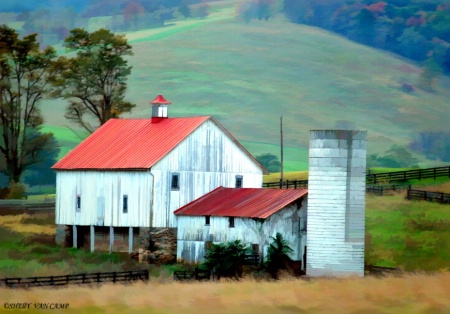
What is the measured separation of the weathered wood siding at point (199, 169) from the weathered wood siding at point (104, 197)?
0.63 metres

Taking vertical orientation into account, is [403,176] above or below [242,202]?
above

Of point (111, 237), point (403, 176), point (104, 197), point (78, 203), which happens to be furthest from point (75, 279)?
point (403, 176)

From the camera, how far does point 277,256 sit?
166ft

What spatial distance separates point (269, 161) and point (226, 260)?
60.8m

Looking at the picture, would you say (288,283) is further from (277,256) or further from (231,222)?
(231,222)

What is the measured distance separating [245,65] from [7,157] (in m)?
54.0

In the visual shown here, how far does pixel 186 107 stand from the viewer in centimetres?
11812

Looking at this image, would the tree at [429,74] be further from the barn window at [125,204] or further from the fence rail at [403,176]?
the barn window at [125,204]

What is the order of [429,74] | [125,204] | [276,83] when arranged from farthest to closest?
[276,83]
[429,74]
[125,204]

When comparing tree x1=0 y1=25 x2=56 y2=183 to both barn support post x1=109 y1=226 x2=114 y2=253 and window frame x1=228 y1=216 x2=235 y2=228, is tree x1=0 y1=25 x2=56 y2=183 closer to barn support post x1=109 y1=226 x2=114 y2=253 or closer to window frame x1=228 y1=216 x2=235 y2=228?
barn support post x1=109 y1=226 x2=114 y2=253

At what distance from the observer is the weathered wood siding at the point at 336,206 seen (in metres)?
49.8

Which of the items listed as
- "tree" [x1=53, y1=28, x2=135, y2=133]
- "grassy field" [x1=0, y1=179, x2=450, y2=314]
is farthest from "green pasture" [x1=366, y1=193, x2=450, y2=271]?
"tree" [x1=53, y1=28, x2=135, y2=133]

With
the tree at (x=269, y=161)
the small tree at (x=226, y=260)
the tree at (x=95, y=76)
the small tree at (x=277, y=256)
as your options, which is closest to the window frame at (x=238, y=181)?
the small tree at (x=277, y=256)

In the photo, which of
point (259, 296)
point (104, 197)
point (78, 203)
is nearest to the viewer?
point (259, 296)
